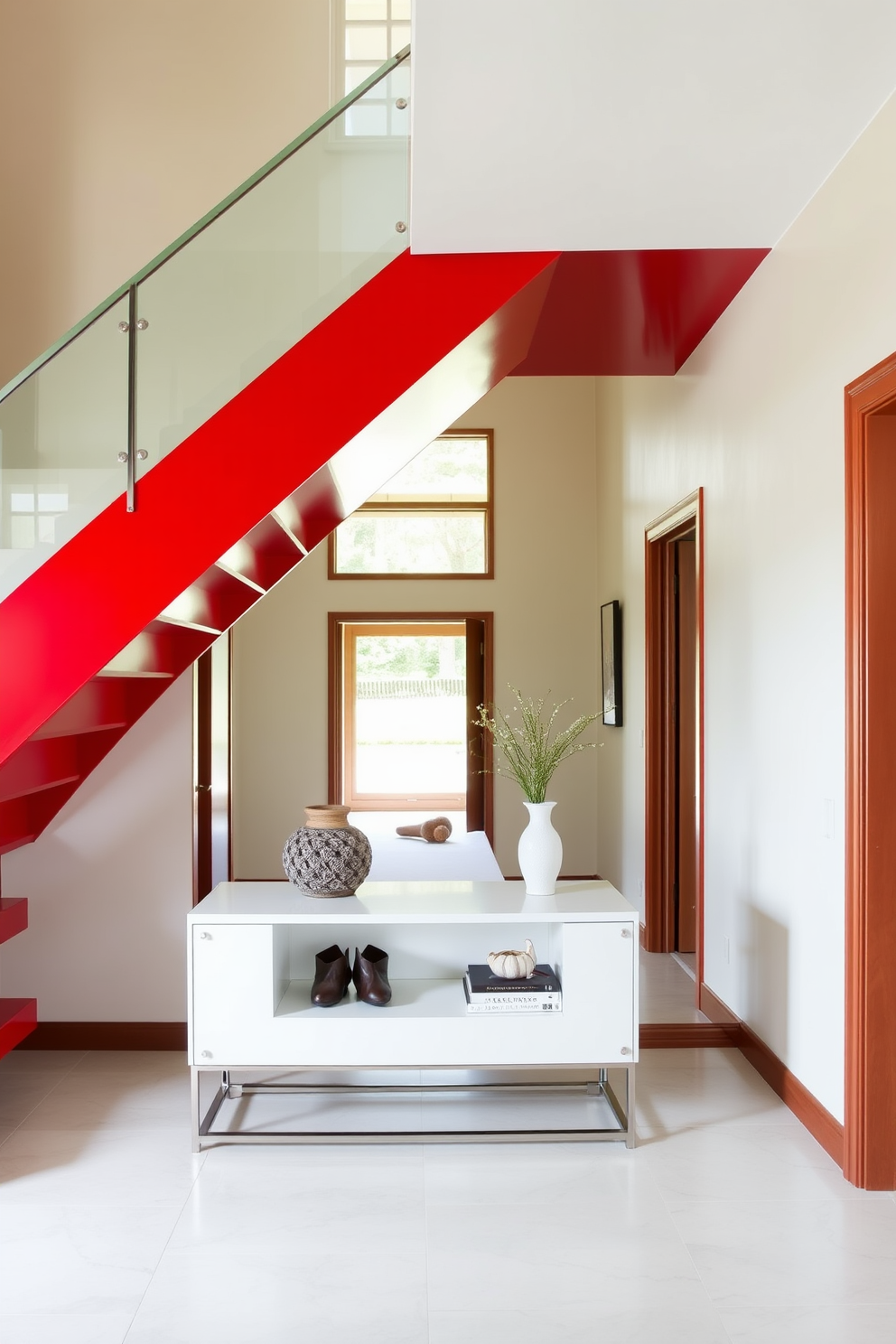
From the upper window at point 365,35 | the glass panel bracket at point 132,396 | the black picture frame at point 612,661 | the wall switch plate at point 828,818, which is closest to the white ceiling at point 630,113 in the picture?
the glass panel bracket at point 132,396

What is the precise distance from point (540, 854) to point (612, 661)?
3.22 metres

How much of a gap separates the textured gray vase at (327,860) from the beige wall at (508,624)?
4.05m

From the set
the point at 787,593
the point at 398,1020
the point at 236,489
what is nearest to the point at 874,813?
the point at 787,593

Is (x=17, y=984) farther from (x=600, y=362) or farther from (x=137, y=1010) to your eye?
(x=600, y=362)

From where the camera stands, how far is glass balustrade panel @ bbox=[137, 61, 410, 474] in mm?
3176

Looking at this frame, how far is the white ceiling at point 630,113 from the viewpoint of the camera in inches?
91.4

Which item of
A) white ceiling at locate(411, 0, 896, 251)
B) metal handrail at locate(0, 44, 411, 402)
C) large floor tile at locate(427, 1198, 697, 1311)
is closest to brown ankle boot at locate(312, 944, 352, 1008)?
large floor tile at locate(427, 1198, 697, 1311)

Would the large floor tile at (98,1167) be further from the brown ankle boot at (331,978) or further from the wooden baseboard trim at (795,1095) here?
the wooden baseboard trim at (795,1095)

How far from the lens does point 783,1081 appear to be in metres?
3.48

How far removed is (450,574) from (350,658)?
3.14 ft

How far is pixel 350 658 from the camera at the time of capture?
298 inches

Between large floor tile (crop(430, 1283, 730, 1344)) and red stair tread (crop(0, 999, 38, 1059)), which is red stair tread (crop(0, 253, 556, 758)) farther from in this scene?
large floor tile (crop(430, 1283, 730, 1344))

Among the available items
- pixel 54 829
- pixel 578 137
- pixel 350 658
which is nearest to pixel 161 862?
pixel 54 829

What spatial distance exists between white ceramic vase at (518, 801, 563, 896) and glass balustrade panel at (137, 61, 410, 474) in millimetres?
1635
